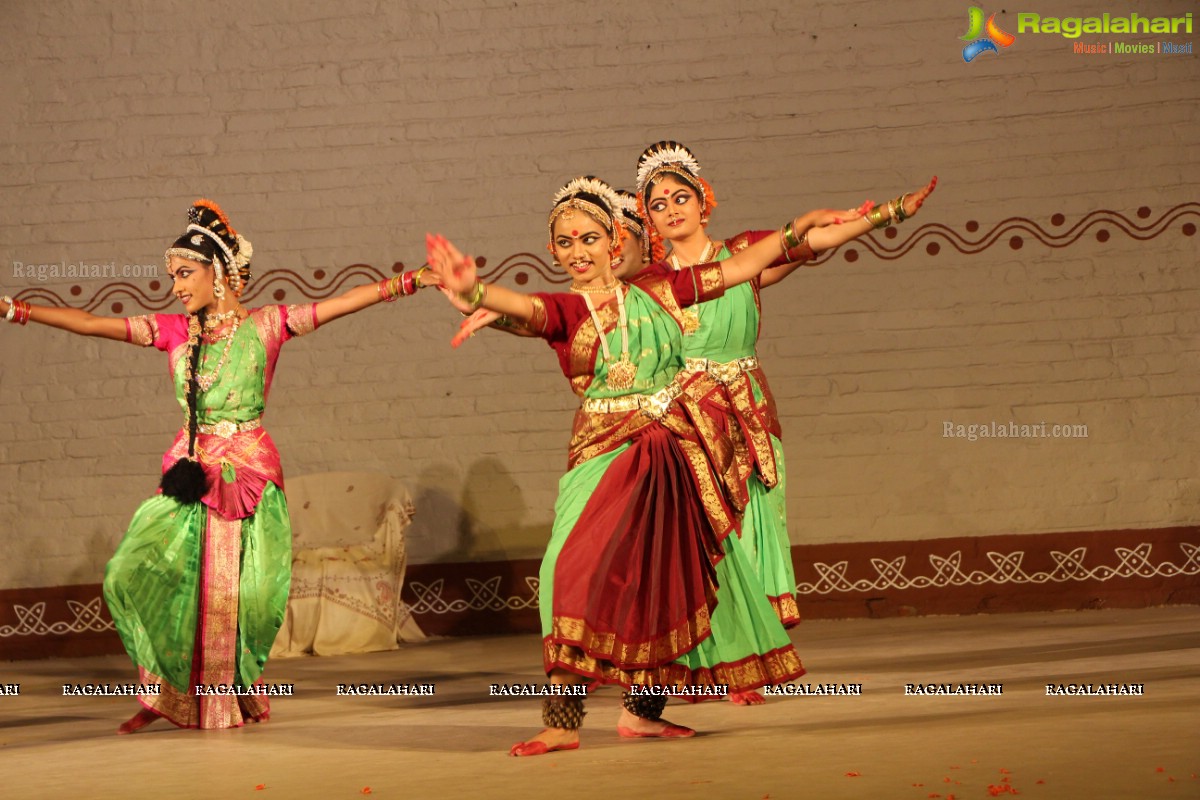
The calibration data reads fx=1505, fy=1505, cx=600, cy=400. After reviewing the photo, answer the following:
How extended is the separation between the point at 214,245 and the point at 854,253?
3.22 m

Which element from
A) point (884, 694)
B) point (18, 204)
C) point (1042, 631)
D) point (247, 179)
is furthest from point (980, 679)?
point (18, 204)

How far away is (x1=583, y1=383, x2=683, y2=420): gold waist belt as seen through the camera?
360 centimetres

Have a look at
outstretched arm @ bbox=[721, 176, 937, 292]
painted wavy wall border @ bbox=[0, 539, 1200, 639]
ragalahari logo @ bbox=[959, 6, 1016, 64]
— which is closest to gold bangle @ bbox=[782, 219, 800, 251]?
outstretched arm @ bbox=[721, 176, 937, 292]

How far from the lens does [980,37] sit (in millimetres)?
6754

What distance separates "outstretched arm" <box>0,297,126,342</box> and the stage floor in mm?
1173

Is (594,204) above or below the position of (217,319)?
above

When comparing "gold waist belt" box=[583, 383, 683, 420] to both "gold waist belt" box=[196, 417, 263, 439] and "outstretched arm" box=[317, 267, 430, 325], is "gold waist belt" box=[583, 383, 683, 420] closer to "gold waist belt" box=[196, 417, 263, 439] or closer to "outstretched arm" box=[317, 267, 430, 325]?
"outstretched arm" box=[317, 267, 430, 325]

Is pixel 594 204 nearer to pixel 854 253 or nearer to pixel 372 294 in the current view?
pixel 372 294

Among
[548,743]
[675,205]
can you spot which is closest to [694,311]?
[675,205]

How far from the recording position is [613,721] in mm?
3932

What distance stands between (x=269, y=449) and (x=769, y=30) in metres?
3.43

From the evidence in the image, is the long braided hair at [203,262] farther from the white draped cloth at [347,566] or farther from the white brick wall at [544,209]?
the white brick wall at [544,209]

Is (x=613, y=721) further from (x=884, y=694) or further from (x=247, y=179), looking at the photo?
(x=247, y=179)

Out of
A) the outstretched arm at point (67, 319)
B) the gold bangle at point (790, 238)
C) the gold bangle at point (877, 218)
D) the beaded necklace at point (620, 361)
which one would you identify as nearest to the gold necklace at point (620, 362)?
the beaded necklace at point (620, 361)
